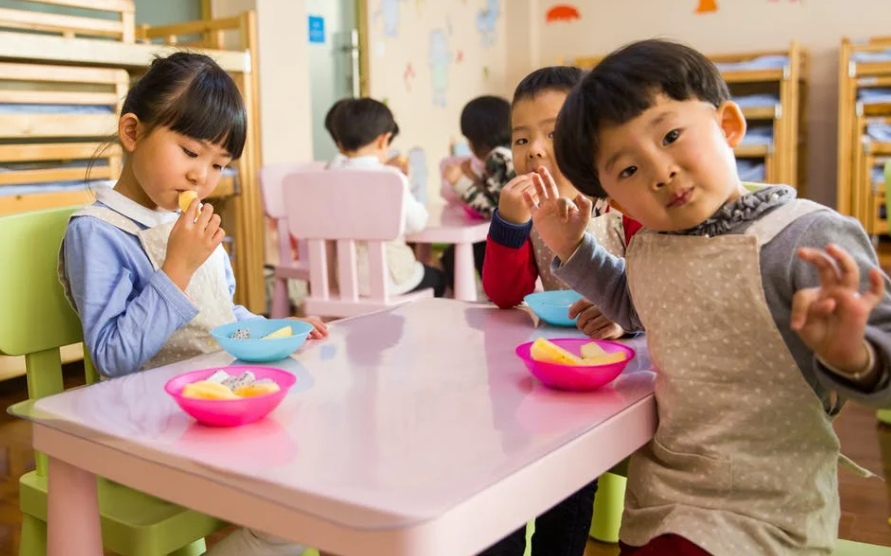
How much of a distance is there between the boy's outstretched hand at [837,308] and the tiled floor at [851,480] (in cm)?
108

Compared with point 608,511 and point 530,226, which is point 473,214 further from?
point 530,226

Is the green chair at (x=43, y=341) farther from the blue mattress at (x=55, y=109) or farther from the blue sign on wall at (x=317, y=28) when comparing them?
the blue sign on wall at (x=317, y=28)

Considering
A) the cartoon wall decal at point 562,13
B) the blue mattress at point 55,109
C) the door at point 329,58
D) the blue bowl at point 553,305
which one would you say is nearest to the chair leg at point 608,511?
the blue bowl at point 553,305

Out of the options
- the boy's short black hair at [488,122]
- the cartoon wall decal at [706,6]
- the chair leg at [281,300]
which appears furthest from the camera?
the cartoon wall decal at [706,6]

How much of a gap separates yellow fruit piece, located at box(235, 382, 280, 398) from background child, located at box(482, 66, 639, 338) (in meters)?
0.49

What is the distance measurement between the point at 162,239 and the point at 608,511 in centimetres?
100

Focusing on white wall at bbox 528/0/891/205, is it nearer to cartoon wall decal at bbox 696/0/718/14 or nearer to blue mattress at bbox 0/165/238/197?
cartoon wall decal at bbox 696/0/718/14

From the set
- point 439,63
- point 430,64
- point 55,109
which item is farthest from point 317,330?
point 439,63

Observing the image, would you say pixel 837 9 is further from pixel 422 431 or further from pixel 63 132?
pixel 422 431

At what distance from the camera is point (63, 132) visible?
318 centimetres

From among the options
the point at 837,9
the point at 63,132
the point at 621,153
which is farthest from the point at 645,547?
the point at 837,9

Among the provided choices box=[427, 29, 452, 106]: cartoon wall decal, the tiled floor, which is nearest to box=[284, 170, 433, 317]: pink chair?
the tiled floor

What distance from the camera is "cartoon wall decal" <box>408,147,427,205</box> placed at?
5.59m

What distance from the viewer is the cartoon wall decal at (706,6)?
6.34 meters
